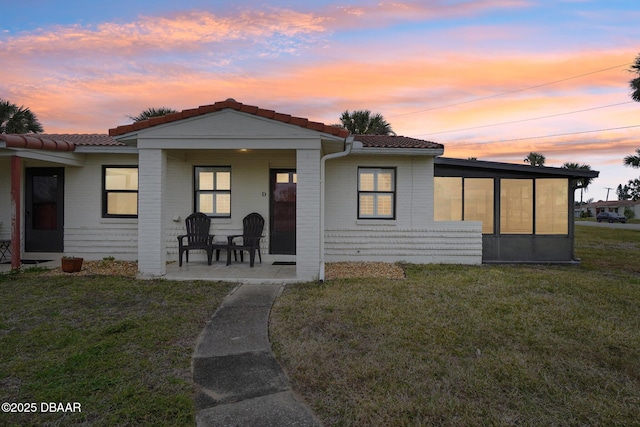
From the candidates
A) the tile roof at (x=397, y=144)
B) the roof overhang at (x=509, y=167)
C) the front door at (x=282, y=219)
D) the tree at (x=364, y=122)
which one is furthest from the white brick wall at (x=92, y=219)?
the tree at (x=364, y=122)

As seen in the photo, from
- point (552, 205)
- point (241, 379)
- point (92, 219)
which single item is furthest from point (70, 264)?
point (552, 205)

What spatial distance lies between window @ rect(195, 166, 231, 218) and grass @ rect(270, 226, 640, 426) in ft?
11.8

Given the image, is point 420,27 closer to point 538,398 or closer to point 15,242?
point 538,398

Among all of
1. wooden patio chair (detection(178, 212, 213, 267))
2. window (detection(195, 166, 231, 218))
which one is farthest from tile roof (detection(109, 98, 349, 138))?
wooden patio chair (detection(178, 212, 213, 267))

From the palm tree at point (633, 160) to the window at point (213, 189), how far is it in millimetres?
20832

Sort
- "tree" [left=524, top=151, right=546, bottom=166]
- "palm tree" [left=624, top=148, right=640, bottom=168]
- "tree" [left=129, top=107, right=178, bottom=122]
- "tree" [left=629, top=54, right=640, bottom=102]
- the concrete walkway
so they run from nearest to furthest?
the concrete walkway, "tree" [left=129, top=107, right=178, bottom=122], "tree" [left=629, top=54, right=640, bottom=102], "palm tree" [left=624, top=148, right=640, bottom=168], "tree" [left=524, top=151, right=546, bottom=166]

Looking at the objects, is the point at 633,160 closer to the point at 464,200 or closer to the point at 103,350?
the point at 464,200

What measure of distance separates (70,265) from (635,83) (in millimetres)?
21809

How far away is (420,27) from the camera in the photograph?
9422mm

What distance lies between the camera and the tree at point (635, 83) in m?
15.4

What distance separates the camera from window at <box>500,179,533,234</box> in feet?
29.4

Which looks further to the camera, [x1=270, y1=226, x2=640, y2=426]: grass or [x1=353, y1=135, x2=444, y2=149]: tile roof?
[x1=353, y1=135, x2=444, y2=149]: tile roof

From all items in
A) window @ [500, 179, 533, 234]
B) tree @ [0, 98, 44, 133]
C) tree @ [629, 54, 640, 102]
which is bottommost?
window @ [500, 179, 533, 234]

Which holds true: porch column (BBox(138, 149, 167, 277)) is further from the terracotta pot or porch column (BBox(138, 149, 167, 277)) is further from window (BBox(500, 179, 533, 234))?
window (BBox(500, 179, 533, 234))
